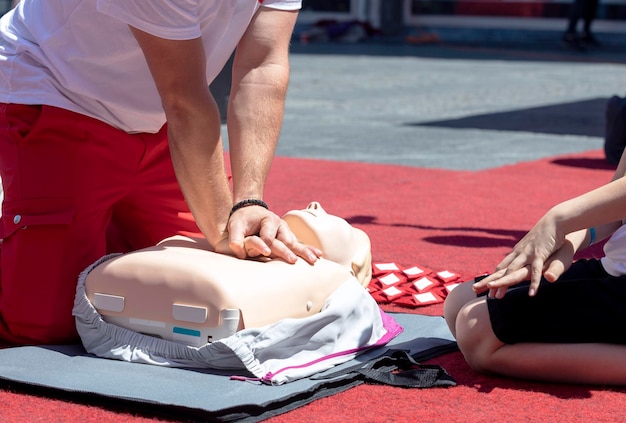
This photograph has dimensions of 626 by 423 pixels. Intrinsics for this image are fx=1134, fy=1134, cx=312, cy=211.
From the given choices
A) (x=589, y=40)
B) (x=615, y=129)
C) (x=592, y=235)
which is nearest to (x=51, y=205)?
(x=592, y=235)

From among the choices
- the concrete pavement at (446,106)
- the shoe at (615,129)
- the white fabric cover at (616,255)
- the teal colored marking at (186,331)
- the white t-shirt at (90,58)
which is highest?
the white t-shirt at (90,58)

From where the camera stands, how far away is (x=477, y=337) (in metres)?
2.82

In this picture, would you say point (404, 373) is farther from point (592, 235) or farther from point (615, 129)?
point (615, 129)

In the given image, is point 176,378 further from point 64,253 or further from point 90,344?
point 64,253

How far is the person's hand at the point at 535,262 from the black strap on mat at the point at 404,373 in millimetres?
246

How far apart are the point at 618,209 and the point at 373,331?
733 millimetres

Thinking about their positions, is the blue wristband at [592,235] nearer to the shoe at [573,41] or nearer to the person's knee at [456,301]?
the person's knee at [456,301]

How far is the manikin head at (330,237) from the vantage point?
330 centimetres

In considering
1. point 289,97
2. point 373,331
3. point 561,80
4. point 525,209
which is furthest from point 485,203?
point 561,80

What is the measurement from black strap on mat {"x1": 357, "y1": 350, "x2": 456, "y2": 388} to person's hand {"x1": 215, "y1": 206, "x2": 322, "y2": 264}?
33 centimetres

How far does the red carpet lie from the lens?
254cm

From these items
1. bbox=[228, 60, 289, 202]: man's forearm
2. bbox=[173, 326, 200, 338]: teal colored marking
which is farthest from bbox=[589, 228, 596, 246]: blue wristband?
bbox=[173, 326, 200, 338]: teal colored marking

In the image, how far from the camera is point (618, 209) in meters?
2.70

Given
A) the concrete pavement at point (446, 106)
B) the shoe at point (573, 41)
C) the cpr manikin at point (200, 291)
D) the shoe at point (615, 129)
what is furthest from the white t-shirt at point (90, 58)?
the shoe at point (573, 41)
